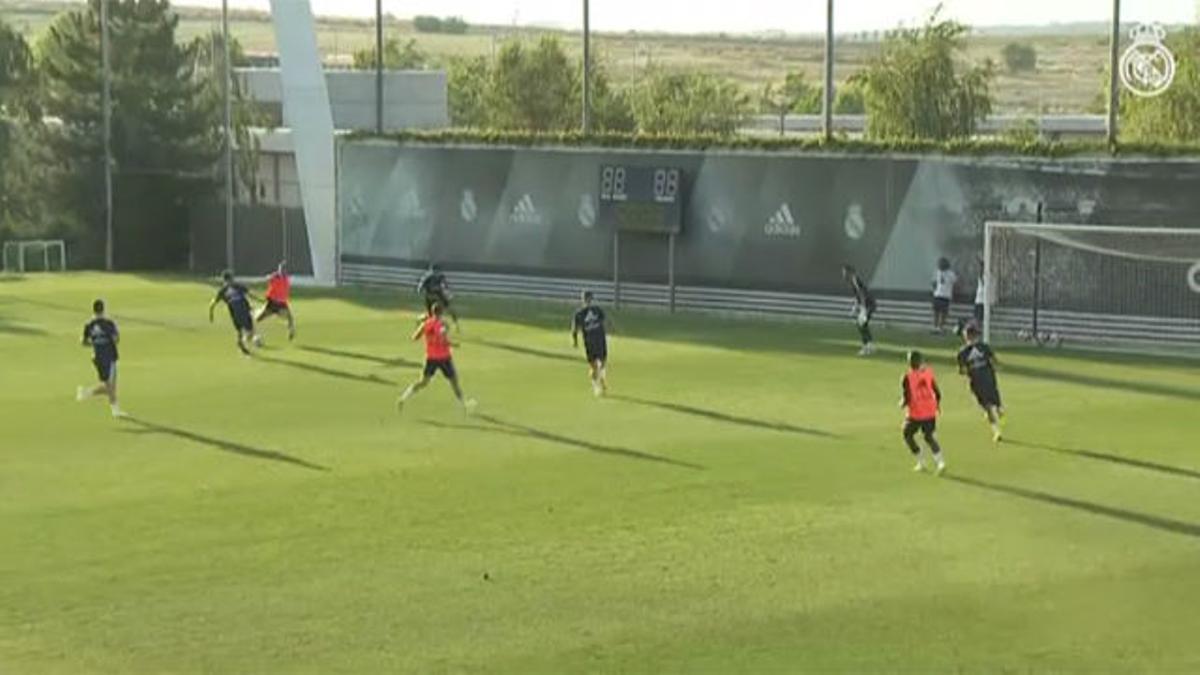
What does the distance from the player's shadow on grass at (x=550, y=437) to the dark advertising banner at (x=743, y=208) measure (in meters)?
17.4

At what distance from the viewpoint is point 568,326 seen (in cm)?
4381

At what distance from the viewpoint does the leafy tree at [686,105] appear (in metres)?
75.4

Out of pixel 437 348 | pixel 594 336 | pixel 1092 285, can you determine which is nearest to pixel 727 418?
pixel 594 336

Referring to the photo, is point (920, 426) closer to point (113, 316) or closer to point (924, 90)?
point (113, 316)

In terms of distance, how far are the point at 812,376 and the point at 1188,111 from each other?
84.2 feet

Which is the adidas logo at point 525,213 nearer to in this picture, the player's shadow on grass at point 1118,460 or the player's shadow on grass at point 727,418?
the player's shadow on grass at point 727,418

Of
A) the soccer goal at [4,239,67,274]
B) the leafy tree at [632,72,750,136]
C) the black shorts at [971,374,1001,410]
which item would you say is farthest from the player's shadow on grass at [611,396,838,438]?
the leafy tree at [632,72,750,136]

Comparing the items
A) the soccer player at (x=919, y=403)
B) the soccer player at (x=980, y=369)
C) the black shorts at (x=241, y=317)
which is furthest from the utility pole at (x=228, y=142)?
the soccer player at (x=919, y=403)

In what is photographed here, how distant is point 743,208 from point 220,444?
22344 mm

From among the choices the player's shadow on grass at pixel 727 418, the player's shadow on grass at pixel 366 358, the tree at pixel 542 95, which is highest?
the tree at pixel 542 95

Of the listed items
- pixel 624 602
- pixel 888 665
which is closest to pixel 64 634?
pixel 624 602

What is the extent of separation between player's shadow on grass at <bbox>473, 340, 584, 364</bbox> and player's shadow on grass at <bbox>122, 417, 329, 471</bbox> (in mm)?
10044

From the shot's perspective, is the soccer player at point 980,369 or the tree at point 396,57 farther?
the tree at point 396,57

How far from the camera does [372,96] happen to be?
80.2 meters
